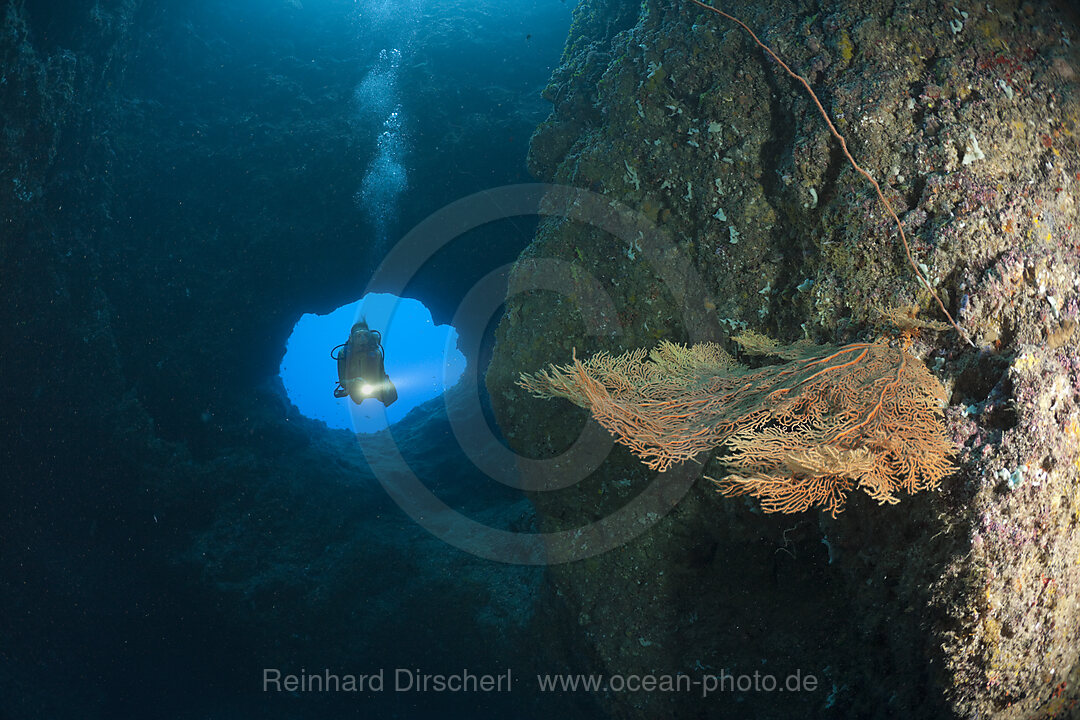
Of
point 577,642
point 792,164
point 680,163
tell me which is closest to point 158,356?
point 577,642

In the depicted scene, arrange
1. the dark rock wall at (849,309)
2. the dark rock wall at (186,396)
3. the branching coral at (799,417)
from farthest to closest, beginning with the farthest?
the dark rock wall at (186,396)
the dark rock wall at (849,309)
the branching coral at (799,417)

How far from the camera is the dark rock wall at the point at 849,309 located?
2436mm

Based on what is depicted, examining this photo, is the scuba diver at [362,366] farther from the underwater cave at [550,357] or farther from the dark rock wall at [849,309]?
the dark rock wall at [849,309]

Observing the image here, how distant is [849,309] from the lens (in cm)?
296

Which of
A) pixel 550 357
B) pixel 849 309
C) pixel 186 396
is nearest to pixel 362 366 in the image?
pixel 186 396

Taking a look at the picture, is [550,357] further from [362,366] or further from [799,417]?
[362,366]

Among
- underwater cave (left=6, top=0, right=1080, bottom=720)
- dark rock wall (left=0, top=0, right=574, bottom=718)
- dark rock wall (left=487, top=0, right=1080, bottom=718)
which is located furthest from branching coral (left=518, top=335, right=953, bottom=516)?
dark rock wall (left=0, top=0, right=574, bottom=718)

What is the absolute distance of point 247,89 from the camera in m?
8.70

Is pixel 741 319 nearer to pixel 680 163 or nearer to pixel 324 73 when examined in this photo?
pixel 680 163

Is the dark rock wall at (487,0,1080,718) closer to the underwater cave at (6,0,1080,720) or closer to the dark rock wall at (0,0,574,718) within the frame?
the underwater cave at (6,0,1080,720)

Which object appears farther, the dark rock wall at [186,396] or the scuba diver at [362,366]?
the scuba diver at [362,366]

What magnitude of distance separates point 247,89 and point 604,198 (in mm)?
7862

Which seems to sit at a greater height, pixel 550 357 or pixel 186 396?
pixel 186 396

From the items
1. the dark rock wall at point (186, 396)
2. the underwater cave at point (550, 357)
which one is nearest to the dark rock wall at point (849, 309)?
the underwater cave at point (550, 357)
